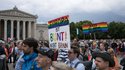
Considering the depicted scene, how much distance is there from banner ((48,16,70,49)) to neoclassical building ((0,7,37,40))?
312 ft

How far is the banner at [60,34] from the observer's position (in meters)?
8.62

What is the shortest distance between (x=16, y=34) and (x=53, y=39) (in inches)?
3982

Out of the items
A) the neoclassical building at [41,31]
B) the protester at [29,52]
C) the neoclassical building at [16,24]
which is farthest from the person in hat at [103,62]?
the neoclassical building at [41,31]

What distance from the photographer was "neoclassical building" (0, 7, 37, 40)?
105 metres

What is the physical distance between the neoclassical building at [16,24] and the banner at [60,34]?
312 feet

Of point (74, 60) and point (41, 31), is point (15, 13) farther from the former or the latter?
point (74, 60)

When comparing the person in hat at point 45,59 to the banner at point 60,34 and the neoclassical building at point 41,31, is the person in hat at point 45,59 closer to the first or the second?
the banner at point 60,34

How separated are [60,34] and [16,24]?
333 feet

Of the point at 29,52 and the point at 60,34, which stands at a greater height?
the point at 60,34

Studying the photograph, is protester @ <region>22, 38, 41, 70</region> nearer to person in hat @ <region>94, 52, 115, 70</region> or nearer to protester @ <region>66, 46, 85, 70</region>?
protester @ <region>66, 46, 85, 70</region>

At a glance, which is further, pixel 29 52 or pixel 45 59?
pixel 29 52

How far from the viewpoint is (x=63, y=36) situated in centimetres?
881

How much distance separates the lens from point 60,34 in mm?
8969

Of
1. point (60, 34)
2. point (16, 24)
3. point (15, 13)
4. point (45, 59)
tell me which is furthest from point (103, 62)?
point (16, 24)
